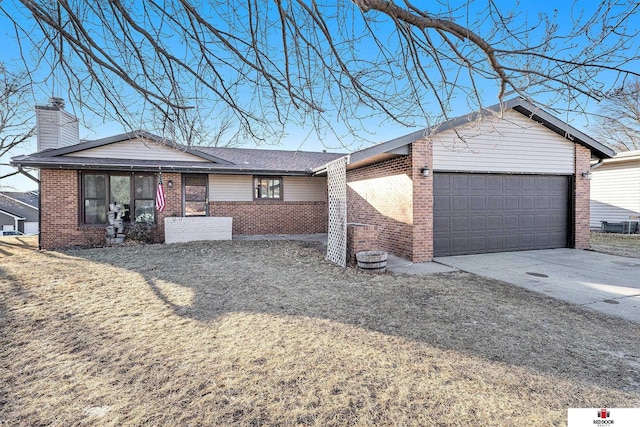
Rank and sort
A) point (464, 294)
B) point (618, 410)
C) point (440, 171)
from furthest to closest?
point (440, 171) → point (464, 294) → point (618, 410)

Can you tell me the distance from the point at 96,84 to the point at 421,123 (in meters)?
3.38

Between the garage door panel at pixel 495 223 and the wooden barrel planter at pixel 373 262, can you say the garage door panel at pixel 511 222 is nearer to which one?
the garage door panel at pixel 495 223

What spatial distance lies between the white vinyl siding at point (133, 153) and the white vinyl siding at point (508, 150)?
8.75m

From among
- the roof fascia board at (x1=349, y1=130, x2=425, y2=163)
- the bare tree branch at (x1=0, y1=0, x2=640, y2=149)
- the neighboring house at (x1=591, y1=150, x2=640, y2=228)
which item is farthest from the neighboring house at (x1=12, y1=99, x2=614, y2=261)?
the neighboring house at (x1=591, y1=150, x2=640, y2=228)

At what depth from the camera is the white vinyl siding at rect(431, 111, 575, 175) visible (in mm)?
8180

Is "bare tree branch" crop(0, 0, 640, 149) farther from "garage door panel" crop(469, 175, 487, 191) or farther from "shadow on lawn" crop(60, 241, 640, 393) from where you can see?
"garage door panel" crop(469, 175, 487, 191)

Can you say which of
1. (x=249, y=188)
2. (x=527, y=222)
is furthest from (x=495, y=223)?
(x=249, y=188)

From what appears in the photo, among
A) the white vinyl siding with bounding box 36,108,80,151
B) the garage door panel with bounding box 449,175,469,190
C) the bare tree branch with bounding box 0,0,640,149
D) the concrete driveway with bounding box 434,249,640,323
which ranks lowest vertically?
the concrete driveway with bounding box 434,249,640,323

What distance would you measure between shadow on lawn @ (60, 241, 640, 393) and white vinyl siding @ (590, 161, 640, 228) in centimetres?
1320

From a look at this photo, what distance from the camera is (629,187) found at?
14.1 m

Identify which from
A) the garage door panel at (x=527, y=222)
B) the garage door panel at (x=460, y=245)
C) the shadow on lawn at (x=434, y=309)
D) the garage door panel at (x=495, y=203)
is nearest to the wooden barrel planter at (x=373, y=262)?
the shadow on lawn at (x=434, y=309)

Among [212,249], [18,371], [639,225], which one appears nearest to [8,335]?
[18,371]

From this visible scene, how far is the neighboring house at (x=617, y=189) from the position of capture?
13859 millimetres

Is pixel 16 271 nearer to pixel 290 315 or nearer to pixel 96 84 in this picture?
pixel 96 84
